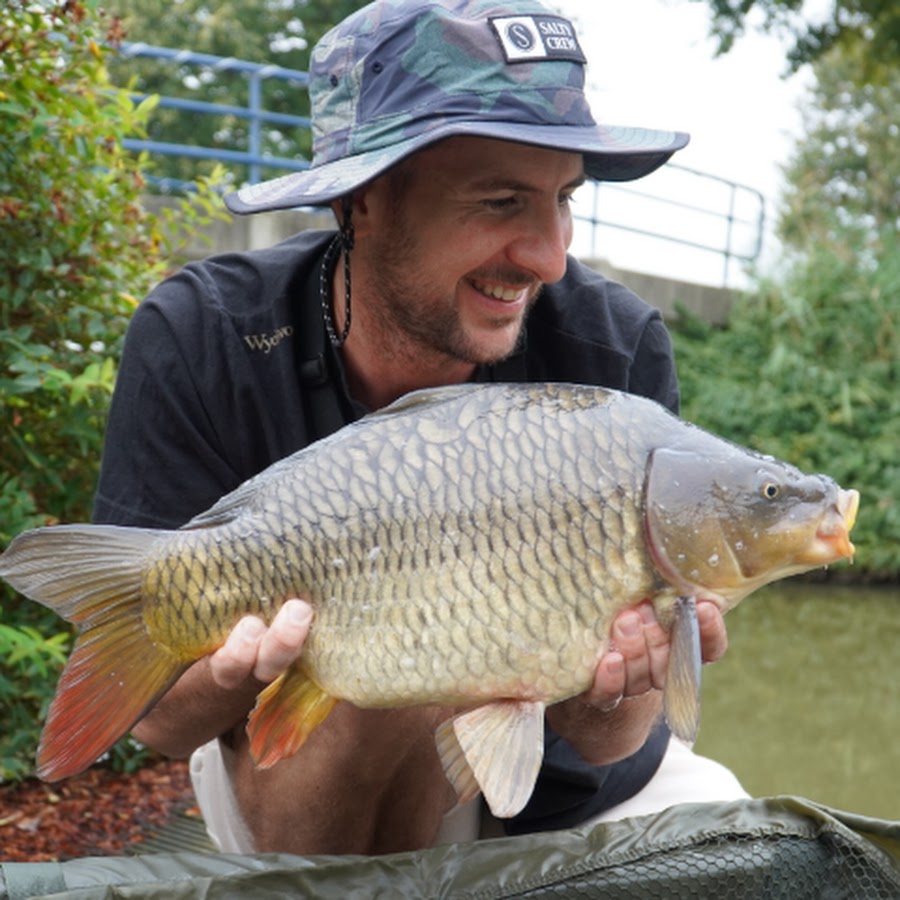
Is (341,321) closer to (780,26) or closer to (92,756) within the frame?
(92,756)

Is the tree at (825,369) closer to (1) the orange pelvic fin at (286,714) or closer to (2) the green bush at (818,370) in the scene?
(2) the green bush at (818,370)

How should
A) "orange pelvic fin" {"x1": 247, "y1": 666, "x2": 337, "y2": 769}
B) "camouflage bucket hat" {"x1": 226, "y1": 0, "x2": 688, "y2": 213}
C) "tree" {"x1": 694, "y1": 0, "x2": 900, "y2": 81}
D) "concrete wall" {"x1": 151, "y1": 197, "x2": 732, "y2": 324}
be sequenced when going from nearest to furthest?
"orange pelvic fin" {"x1": 247, "y1": 666, "x2": 337, "y2": 769} < "camouflage bucket hat" {"x1": 226, "y1": 0, "x2": 688, "y2": 213} < "concrete wall" {"x1": 151, "y1": 197, "x2": 732, "y2": 324} < "tree" {"x1": 694, "y1": 0, "x2": 900, "y2": 81}

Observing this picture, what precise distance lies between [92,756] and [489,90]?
34.5 inches

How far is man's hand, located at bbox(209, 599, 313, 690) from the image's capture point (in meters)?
1.38

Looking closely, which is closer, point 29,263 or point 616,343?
point 616,343

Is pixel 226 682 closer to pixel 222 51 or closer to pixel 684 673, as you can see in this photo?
pixel 684 673

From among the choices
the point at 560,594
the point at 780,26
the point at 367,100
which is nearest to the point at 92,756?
the point at 560,594

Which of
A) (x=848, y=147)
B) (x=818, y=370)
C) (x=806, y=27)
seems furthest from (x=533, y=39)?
(x=848, y=147)

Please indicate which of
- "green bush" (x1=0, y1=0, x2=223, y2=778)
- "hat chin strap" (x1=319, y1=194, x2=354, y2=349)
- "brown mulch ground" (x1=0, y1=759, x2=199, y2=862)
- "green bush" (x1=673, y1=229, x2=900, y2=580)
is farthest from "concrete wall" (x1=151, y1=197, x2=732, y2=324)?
"hat chin strap" (x1=319, y1=194, x2=354, y2=349)

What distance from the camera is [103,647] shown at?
1.43 meters

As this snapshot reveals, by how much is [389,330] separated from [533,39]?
1.39 feet

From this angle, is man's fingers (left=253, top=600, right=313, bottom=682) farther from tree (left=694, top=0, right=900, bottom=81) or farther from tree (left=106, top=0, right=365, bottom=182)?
tree (left=106, top=0, right=365, bottom=182)

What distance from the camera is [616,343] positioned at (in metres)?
1.95

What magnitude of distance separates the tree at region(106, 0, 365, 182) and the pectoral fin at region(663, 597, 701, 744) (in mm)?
13999
